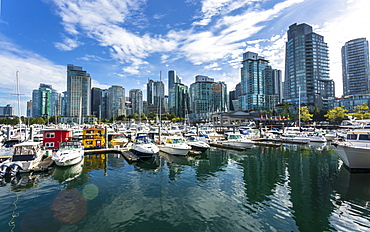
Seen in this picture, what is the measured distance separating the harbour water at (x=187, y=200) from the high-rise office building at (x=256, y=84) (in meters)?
157

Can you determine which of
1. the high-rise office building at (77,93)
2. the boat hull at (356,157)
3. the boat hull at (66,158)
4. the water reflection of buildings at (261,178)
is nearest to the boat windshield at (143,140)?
the boat hull at (66,158)

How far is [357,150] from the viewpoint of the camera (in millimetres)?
17828

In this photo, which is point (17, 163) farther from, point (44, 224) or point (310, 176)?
point (310, 176)

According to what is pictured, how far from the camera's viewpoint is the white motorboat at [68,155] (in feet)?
63.6

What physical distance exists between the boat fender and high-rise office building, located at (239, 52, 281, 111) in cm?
16759


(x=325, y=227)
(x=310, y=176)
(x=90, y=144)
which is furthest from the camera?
(x=90, y=144)

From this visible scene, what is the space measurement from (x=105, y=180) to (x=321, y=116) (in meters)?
123

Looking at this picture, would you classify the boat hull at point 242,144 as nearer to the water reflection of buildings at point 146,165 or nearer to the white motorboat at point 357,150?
the white motorboat at point 357,150

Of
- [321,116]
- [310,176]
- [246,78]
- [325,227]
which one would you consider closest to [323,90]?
[321,116]

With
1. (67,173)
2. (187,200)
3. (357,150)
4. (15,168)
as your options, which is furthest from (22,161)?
(357,150)

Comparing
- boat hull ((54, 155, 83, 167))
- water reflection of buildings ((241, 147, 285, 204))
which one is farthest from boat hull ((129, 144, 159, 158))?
water reflection of buildings ((241, 147, 285, 204))

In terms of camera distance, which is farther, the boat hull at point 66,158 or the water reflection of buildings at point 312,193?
the boat hull at point 66,158

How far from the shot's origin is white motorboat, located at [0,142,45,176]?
16703 mm

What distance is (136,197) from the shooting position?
12539 millimetres
